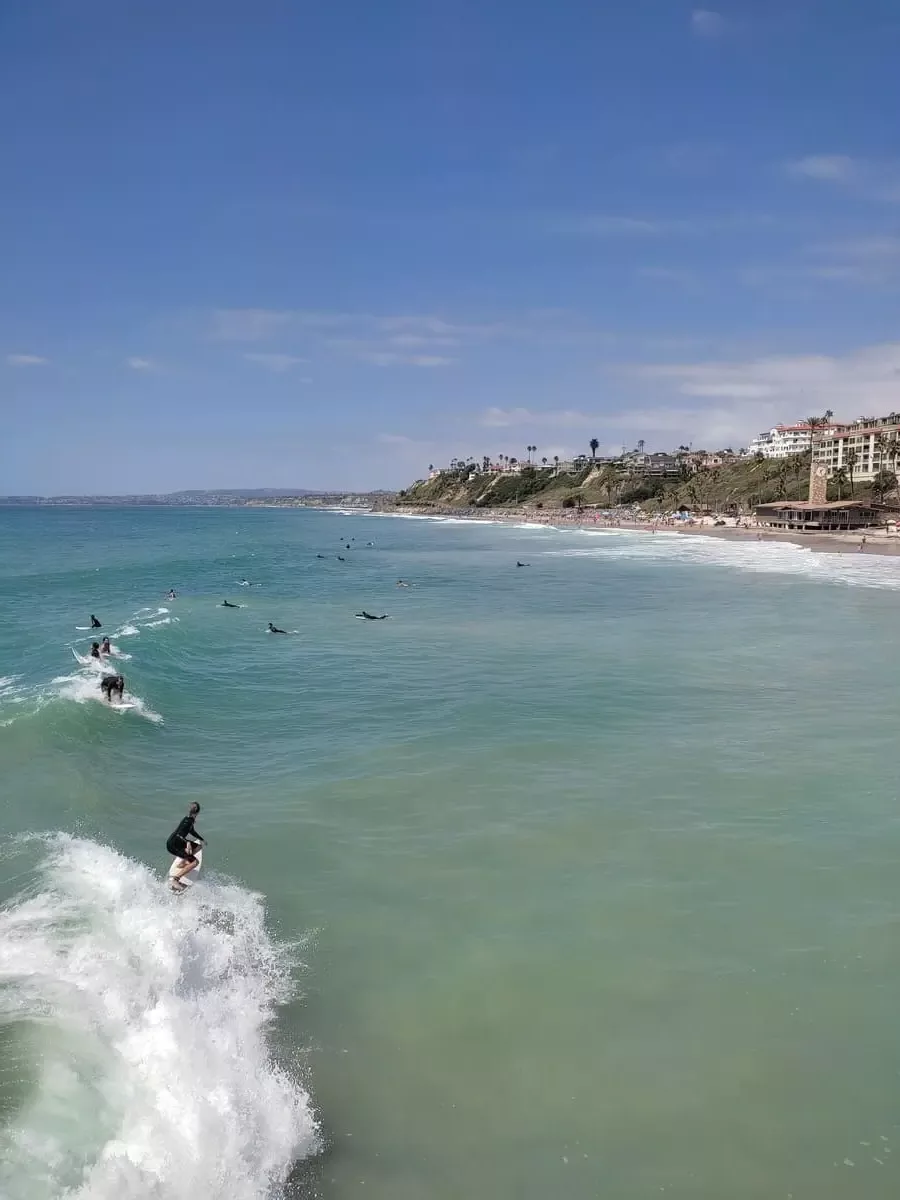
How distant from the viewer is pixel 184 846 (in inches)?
488

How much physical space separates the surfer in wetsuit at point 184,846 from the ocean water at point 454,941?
0.41 m

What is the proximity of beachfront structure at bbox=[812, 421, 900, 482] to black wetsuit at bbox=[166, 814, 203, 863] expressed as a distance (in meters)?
159

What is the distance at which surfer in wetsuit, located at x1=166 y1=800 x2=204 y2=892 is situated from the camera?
12.3m

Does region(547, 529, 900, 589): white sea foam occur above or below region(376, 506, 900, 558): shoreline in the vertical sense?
below

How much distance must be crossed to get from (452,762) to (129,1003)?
9861mm

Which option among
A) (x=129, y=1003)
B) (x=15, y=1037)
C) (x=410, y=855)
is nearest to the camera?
(x=15, y=1037)

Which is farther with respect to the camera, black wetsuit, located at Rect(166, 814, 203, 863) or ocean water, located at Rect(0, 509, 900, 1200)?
black wetsuit, located at Rect(166, 814, 203, 863)

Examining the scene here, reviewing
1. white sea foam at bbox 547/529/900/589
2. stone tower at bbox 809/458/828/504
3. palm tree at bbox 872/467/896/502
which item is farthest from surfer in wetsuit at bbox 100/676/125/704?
palm tree at bbox 872/467/896/502

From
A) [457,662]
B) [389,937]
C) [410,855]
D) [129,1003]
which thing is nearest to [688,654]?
[457,662]

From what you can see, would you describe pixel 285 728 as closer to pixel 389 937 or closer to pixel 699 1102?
pixel 389 937

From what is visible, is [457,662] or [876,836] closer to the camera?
[876,836]

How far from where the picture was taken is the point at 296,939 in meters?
11.4

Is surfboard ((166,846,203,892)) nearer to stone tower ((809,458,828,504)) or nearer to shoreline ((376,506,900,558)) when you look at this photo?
shoreline ((376,506,900,558))

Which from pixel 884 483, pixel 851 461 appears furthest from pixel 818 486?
pixel 851 461
